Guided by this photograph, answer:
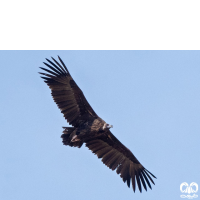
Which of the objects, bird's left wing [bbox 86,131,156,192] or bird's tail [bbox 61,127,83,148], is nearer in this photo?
bird's tail [bbox 61,127,83,148]

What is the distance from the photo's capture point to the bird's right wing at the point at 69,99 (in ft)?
46.1

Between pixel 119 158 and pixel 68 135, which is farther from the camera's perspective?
pixel 119 158

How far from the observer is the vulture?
13.8m

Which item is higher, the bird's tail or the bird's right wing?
the bird's right wing

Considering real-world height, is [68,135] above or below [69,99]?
below

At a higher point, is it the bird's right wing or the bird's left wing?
the bird's right wing

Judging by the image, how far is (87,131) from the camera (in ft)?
45.3

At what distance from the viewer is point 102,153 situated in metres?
15.1

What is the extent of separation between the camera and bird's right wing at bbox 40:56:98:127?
1405 centimetres

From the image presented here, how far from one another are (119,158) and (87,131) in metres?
2.61

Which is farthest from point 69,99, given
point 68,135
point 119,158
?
point 119,158

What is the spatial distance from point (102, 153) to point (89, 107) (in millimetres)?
2525

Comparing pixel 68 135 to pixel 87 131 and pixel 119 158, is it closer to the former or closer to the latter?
pixel 87 131
